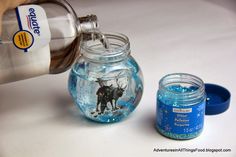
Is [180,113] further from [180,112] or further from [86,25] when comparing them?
[86,25]

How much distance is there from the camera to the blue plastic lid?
0.71 meters

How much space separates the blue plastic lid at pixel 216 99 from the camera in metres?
0.71

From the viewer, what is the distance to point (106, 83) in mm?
675

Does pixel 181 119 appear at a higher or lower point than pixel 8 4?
lower

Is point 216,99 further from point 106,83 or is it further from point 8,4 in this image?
point 8,4

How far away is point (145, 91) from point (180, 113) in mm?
171

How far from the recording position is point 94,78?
0.69 meters

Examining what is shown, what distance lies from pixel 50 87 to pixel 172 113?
286mm

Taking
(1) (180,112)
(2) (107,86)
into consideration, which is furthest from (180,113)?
(2) (107,86)

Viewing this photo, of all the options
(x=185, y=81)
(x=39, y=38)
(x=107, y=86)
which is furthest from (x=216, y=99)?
(x=39, y=38)

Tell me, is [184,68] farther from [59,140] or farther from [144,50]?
[59,140]

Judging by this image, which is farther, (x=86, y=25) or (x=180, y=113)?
(x=86, y=25)

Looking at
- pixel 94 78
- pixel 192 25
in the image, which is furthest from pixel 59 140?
pixel 192 25

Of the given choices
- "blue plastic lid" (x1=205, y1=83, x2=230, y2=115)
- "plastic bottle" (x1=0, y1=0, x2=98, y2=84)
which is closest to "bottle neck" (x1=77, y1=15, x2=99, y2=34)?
"plastic bottle" (x1=0, y1=0, x2=98, y2=84)
